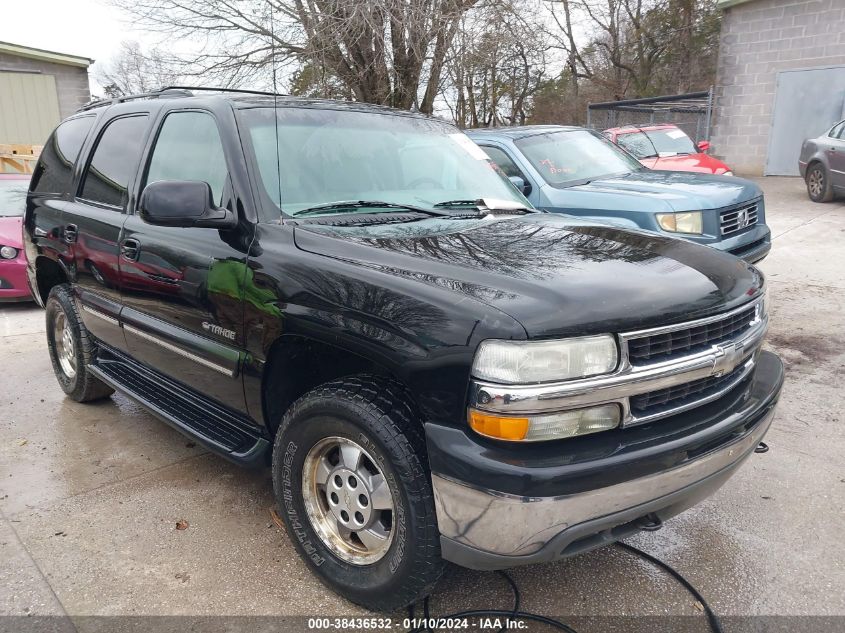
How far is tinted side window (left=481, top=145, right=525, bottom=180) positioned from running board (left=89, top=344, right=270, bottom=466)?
4.06 metres

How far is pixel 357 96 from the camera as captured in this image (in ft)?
50.9

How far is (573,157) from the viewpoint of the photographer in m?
6.93

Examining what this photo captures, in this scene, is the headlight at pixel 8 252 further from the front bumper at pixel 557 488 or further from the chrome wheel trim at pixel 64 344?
the front bumper at pixel 557 488

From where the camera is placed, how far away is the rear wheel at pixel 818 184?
12146 mm

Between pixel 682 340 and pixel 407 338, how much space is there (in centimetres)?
91

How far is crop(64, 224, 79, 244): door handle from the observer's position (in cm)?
397

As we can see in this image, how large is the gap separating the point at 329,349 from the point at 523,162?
4.55 meters

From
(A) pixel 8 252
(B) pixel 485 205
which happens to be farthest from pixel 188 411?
(A) pixel 8 252

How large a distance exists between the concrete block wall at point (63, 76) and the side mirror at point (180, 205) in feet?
56.0

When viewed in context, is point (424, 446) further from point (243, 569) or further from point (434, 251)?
point (243, 569)

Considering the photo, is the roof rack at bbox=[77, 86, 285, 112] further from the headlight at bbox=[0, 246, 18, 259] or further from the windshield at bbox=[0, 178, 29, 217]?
the windshield at bbox=[0, 178, 29, 217]

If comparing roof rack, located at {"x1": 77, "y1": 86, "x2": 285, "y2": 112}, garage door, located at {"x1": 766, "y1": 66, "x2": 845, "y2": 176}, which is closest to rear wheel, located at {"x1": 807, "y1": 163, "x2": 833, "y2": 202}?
garage door, located at {"x1": 766, "y1": 66, "x2": 845, "y2": 176}

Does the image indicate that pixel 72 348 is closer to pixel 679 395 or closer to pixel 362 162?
pixel 362 162

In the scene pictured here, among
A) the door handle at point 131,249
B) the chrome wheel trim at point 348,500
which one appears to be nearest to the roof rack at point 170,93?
the door handle at point 131,249
